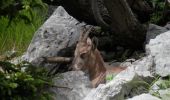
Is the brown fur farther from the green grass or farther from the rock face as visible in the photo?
the green grass

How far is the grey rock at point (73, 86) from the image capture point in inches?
194

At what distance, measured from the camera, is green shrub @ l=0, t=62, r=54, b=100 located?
4578 mm

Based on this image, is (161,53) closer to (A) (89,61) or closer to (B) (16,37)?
(A) (89,61)

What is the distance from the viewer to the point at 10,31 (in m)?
8.86

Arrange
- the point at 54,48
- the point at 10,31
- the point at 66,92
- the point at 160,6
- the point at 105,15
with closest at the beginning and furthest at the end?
the point at 66,92, the point at 54,48, the point at 105,15, the point at 160,6, the point at 10,31

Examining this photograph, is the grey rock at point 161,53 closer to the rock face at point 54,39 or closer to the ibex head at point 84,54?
the ibex head at point 84,54

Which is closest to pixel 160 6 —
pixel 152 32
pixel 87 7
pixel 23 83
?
pixel 152 32

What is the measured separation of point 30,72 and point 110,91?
1208 millimetres

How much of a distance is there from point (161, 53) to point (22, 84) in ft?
4.73

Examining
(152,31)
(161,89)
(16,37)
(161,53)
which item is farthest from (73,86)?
(16,37)

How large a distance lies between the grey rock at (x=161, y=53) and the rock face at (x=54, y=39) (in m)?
1.43

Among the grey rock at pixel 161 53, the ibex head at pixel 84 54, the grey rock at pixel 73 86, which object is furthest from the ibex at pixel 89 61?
the grey rock at pixel 161 53

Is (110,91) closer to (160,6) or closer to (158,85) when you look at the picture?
(158,85)

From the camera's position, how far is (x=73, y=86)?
5.03m
